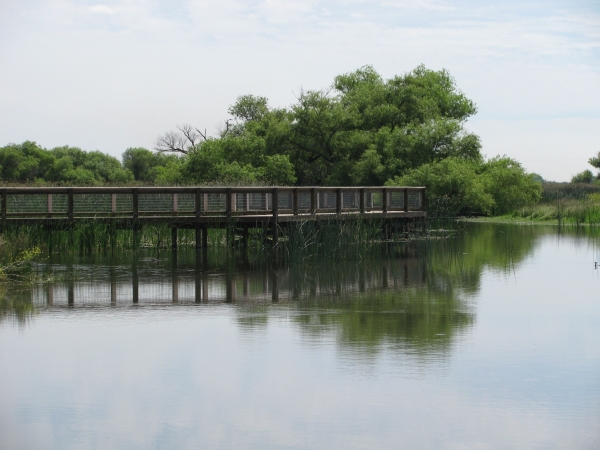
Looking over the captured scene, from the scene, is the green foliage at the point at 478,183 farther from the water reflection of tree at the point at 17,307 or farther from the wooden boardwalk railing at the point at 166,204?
the water reflection of tree at the point at 17,307

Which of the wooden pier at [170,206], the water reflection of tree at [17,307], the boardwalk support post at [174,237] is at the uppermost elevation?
the wooden pier at [170,206]

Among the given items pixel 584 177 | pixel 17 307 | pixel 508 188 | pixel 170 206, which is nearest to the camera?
pixel 17 307

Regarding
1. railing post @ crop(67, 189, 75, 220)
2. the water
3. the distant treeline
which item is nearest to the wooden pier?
railing post @ crop(67, 189, 75, 220)

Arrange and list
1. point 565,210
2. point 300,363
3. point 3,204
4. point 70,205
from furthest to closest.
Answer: point 565,210
point 70,205
point 3,204
point 300,363

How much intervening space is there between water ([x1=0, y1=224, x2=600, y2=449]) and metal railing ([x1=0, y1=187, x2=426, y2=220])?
6.22 meters

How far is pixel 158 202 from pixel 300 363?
14833mm

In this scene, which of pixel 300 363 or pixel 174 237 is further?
pixel 174 237

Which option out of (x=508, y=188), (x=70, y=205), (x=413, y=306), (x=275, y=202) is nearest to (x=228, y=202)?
(x=275, y=202)

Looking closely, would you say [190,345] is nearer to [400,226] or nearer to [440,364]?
[440,364]

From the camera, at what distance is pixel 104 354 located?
9.99 meters

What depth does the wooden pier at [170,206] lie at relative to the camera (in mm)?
22844

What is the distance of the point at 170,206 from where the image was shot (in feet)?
78.1

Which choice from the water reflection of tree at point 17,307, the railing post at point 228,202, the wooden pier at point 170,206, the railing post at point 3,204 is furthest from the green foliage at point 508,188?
the water reflection of tree at point 17,307

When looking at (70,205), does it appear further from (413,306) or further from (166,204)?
(413,306)
